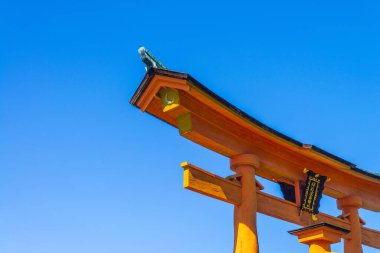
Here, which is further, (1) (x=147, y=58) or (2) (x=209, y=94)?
(1) (x=147, y=58)

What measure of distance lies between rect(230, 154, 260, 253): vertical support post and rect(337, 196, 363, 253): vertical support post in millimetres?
3611

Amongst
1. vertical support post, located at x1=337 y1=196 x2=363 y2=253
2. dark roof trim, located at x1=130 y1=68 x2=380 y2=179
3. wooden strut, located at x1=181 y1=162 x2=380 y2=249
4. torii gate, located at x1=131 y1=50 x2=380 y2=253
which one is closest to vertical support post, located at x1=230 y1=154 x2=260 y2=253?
torii gate, located at x1=131 y1=50 x2=380 y2=253

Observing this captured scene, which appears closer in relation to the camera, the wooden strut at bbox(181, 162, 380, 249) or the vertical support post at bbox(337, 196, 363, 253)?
the wooden strut at bbox(181, 162, 380, 249)

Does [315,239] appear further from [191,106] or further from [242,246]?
[191,106]

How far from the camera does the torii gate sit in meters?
8.05

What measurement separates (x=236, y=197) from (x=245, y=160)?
2.83 ft

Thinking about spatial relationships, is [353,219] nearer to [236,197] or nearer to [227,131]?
[236,197]

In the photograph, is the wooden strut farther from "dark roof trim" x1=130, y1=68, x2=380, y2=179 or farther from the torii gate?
"dark roof trim" x1=130, y1=68, x2=380, y2=179

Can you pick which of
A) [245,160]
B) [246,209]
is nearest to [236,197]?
[246,209]

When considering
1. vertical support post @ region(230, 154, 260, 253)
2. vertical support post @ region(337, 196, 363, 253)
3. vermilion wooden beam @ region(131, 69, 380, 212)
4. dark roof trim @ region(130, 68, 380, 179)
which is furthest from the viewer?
vertical support post @ region(337, 196, 363, 253)

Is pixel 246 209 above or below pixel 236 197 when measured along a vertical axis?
below

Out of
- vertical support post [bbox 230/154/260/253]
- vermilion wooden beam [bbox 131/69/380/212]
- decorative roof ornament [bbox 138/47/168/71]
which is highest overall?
decorative roof ornament [bbox 138/47/168/71]

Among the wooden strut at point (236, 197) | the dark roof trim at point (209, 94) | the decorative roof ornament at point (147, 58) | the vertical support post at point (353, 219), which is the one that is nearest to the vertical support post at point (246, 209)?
the wooden strut at point (236, 197)

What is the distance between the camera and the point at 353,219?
11.4 m
